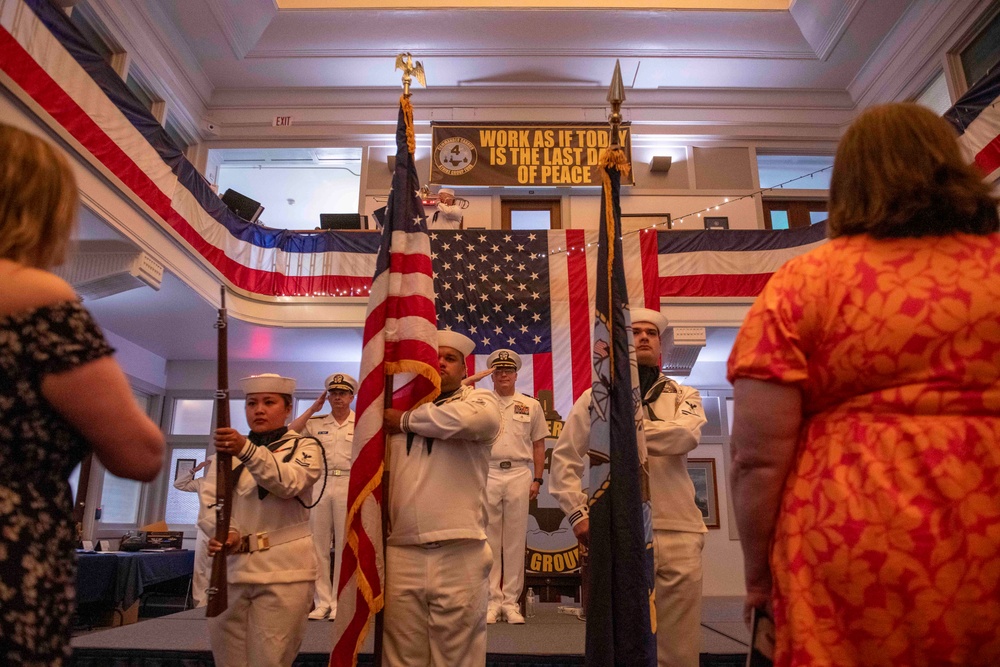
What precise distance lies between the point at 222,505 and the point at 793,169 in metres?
11.8

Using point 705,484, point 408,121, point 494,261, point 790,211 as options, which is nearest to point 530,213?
point 494,261

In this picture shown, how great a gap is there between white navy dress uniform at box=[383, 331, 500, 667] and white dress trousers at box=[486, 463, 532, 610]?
258 centimetres

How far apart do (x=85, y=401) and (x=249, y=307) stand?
27.2 ft

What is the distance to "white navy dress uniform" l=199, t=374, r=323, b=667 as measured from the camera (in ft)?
9.47

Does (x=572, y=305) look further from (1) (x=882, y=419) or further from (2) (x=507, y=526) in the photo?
(1) (x=882, y=419)

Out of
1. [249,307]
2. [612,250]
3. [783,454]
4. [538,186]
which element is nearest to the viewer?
[783,454]

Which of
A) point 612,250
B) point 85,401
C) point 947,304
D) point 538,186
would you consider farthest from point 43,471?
point 538,186

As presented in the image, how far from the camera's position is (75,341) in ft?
3.85

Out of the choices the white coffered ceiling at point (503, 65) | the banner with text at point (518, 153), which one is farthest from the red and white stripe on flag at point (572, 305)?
the banner with text at point (518, 153)

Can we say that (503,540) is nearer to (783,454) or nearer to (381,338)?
(381,338)

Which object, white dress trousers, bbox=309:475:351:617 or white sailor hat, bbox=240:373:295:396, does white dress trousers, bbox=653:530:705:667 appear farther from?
white dress trousers, bbox=309:475:351:617

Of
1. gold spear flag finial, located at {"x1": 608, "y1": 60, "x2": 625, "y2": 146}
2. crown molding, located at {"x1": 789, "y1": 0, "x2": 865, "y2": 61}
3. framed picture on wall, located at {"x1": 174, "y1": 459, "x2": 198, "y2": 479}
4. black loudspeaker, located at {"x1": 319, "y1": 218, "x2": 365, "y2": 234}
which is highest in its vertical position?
crown molding, located at {"x1": 789, "y1": 0, "x2": 865, "y2": 61}

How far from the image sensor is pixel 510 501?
217 inches

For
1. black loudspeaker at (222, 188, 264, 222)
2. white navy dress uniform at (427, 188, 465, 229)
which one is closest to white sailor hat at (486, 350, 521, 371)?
white navy dress uniform at (427, 188, 465, 229)
